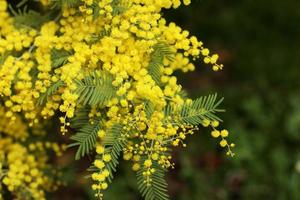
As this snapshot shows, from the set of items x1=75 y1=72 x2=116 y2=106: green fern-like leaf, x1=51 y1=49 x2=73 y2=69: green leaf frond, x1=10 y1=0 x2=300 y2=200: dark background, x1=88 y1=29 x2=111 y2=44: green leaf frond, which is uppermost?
x1=10 y1=0 x2=300 y2=200: dark background

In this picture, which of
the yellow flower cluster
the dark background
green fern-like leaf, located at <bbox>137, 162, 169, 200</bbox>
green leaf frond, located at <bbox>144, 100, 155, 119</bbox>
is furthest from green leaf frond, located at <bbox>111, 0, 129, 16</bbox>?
the dark background

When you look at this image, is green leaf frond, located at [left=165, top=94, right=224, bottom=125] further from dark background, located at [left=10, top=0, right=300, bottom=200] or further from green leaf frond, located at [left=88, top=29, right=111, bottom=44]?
dark background, located at [left=10, top=0, right=300, bottom=200]

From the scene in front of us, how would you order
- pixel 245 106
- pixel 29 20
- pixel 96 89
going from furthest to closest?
pixel 245 106, pixel 29 20, pixel 96 89

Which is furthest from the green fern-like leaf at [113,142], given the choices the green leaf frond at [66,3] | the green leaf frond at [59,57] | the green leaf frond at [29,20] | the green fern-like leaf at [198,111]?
the green leaf frond at [29,20]

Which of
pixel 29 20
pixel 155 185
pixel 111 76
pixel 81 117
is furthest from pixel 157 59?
pixel 29 20

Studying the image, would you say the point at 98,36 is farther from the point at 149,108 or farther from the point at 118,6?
the point at 149,108

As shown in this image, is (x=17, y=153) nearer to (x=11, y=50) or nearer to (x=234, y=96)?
(x=11, y=50)

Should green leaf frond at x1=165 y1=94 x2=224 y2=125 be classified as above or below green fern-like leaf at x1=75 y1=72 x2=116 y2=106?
above
